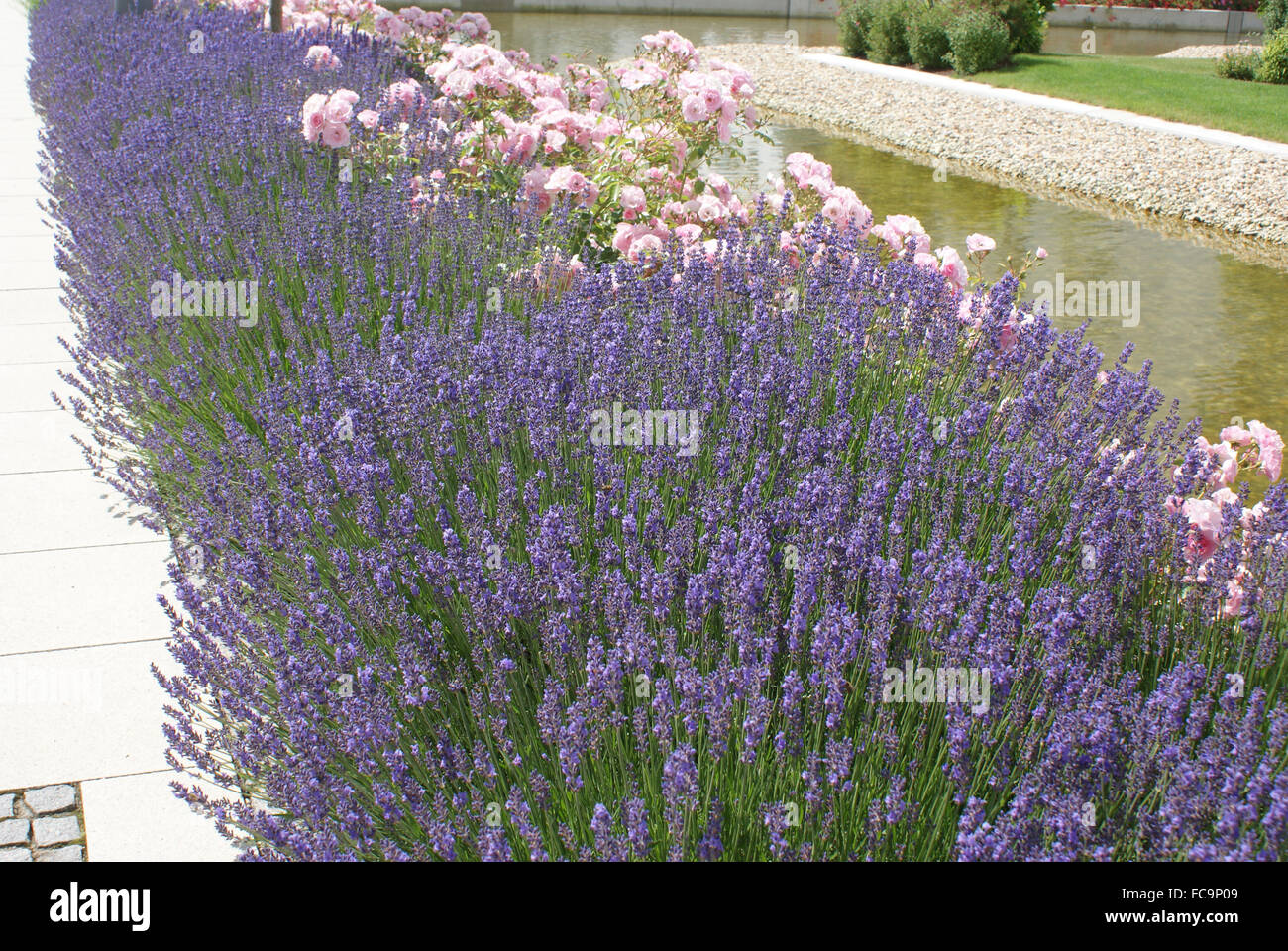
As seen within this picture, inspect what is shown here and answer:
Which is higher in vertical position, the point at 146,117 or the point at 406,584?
the point at 146,117

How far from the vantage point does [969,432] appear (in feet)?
8.71

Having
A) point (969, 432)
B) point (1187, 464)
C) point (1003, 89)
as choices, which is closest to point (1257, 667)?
point (1187, 464)

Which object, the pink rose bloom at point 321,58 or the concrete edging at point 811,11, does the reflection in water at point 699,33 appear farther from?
the pink rose bloom at point 321,58

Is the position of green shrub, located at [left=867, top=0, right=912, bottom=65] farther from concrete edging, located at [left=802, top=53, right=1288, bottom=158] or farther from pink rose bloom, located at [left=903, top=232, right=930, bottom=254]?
pink rose bloom, located at [left=903, top=232, right=930, bottom=254]

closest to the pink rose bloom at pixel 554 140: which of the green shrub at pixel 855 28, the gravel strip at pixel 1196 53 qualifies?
the green shrub at pixel 855 28

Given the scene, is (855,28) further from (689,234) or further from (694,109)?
(689,234)

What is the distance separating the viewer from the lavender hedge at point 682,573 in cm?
177

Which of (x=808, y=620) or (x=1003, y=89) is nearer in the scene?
(x=808, y=620)

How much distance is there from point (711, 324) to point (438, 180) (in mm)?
2297

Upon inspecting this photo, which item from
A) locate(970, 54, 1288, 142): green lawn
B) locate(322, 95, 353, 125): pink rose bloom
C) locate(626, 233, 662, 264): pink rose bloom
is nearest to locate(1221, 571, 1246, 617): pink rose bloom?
locate(626, 233, 662, 264): pink rose bloom

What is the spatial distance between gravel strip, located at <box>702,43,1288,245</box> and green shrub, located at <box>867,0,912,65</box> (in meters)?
3.40

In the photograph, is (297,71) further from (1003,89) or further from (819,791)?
(1003,89)

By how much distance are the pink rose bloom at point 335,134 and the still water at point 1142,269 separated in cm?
203

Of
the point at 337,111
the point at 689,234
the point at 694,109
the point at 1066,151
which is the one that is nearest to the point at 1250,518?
the point at 689,234
